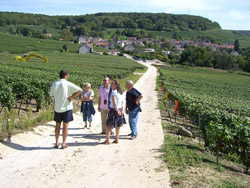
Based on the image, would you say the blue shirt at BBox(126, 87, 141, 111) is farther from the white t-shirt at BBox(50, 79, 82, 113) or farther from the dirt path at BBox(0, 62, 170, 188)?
the white t-shirt at BBox(50, 79, 82, 113)

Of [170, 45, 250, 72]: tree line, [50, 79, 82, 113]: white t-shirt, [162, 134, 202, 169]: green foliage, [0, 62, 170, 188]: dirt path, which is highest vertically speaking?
[170, 45, 250, 72]: tree line

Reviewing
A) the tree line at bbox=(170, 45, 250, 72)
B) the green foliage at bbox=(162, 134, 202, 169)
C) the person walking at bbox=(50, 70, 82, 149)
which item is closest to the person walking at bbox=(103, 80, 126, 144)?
the person walking at bbox=(50, 70, 82, 149)

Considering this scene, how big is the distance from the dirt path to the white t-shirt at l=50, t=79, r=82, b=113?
1.24 m

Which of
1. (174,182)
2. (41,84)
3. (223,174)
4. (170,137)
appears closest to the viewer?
(174,182)

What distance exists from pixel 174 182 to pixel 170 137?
370 cm

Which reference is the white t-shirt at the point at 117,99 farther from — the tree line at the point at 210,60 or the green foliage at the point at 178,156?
the tree line at the point at 210,60

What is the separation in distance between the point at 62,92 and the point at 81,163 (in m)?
1.94

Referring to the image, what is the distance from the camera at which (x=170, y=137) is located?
913cm

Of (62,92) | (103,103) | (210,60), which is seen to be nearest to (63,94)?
(62,92)

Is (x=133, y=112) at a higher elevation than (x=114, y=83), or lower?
lower

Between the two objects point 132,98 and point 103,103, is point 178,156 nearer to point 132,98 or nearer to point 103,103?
point 132,98

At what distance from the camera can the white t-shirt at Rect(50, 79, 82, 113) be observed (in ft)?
23.1

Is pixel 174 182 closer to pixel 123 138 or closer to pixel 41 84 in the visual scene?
pixel 123 138

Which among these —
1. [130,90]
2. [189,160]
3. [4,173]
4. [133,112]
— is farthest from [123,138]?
[4,173]
